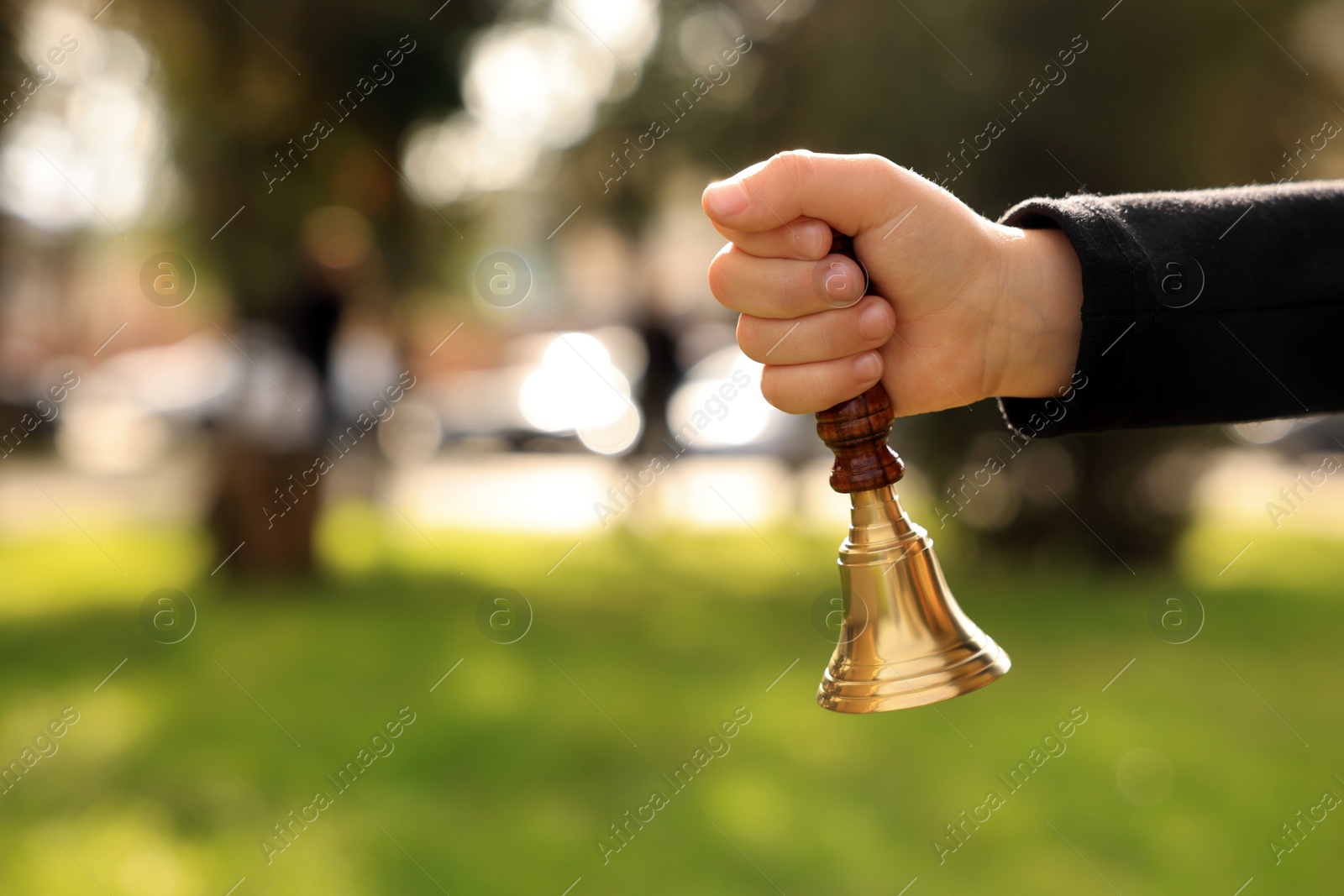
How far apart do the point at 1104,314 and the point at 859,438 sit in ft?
1.60

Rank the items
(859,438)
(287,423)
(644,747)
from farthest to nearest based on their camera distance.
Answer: (287,423)
(644,747)
(859,438)

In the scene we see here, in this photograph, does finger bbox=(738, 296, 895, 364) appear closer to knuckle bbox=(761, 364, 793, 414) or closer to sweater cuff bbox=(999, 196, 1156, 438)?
knuckle bbox=(761, 364, 793, 414)

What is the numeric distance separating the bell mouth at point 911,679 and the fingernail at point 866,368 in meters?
0.48

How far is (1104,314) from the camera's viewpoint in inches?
71.2

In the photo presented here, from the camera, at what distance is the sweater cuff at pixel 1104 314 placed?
180 cm

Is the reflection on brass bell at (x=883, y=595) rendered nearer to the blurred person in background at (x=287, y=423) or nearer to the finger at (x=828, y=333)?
the finger at (x=828, y=333)

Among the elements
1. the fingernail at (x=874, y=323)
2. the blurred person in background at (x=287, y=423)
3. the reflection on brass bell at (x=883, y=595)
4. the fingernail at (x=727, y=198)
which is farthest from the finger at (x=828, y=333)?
the blurred person in background at (x=287, y=423)

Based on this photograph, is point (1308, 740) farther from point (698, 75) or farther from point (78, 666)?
point (698, 75)

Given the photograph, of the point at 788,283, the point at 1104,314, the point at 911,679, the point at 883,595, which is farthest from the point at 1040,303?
the point at 911,679

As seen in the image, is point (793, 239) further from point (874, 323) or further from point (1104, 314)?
point (1104, 314)

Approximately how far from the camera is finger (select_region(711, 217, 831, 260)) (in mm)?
1721

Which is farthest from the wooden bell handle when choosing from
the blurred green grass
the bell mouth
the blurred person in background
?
the blurred person in background

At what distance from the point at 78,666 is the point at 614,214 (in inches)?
392

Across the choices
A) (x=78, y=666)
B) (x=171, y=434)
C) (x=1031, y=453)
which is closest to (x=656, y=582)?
(x=1031, y=453)
